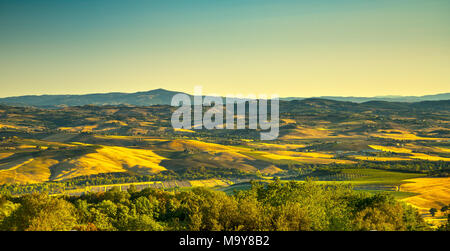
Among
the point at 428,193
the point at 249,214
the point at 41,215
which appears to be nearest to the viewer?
the point at 249,214

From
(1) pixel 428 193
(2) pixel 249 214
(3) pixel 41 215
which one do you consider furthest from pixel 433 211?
(3) pixel 41 215

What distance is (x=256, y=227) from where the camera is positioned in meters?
50.1

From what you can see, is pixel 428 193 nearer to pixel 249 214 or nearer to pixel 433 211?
pixel 433 211

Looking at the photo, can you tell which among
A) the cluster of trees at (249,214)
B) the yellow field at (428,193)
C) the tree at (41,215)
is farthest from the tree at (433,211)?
the tree at (41,215)

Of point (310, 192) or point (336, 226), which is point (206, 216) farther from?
point (310, 192)

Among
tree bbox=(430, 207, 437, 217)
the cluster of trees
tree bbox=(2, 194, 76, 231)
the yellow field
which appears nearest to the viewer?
the cluster of trees

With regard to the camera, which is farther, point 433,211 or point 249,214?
point 433,211

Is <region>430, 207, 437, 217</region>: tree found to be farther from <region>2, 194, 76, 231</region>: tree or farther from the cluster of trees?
<region>2, 194, 76, 231</region>: tree

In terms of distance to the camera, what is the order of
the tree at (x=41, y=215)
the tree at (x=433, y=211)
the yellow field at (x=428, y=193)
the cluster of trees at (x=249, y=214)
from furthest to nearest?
the yellow field at (x=428, y=193), the tree at (x=433, y=211), the tree at (x=41, y=215), the cluster of trees at (x=249, y=214)

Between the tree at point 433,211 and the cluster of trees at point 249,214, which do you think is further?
the tree at point 433,211

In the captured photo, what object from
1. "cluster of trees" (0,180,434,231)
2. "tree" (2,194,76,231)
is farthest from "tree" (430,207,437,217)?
"tree" (2,194,76,231)

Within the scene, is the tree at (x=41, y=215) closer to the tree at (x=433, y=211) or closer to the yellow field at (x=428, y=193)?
the yellow field at (x=428, y=193)
